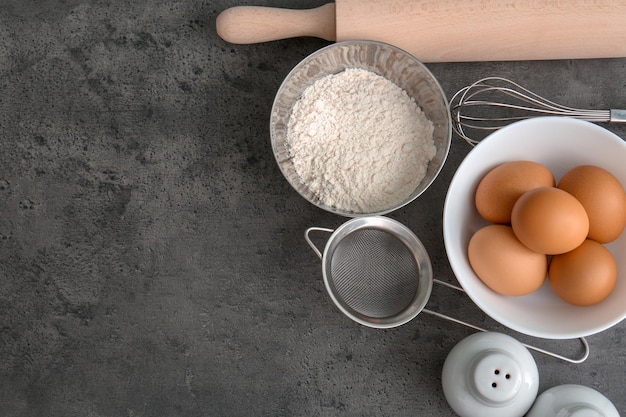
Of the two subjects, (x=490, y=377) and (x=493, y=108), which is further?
(x=493, y=108)

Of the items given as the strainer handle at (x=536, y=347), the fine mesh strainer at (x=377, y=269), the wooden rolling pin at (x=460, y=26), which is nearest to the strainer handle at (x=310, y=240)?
the fine mesh strainer at (x=377, y=269)

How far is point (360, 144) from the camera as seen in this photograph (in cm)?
79

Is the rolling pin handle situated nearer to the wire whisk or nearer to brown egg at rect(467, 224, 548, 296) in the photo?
the wire whisk

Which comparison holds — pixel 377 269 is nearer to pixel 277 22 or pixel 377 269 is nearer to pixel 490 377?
pixel 490 377

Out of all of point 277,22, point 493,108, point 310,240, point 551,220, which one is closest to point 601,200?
point 551,220

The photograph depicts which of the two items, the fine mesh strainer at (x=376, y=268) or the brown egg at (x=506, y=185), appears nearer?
the brown egg at (x=506, y=185)

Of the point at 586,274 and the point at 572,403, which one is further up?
the point at 586,274

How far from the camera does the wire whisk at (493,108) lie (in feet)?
2.76

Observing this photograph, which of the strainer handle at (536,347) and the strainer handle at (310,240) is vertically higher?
the strainer handle at (310,240)

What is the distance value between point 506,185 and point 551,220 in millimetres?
84

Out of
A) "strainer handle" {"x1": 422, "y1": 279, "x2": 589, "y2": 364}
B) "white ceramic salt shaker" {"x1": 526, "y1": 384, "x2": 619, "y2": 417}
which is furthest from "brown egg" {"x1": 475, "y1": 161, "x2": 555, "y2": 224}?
"white ceramic salt shaker" {"x1": 526, "y1": 384, "x2": 619, "y2": 417}

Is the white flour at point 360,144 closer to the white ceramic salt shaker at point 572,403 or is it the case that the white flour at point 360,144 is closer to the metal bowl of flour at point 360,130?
the metal bowl of flour at point 360,130

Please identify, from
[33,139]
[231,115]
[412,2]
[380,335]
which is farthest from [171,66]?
[380,335]

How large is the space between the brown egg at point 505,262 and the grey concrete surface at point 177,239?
0.40ft
